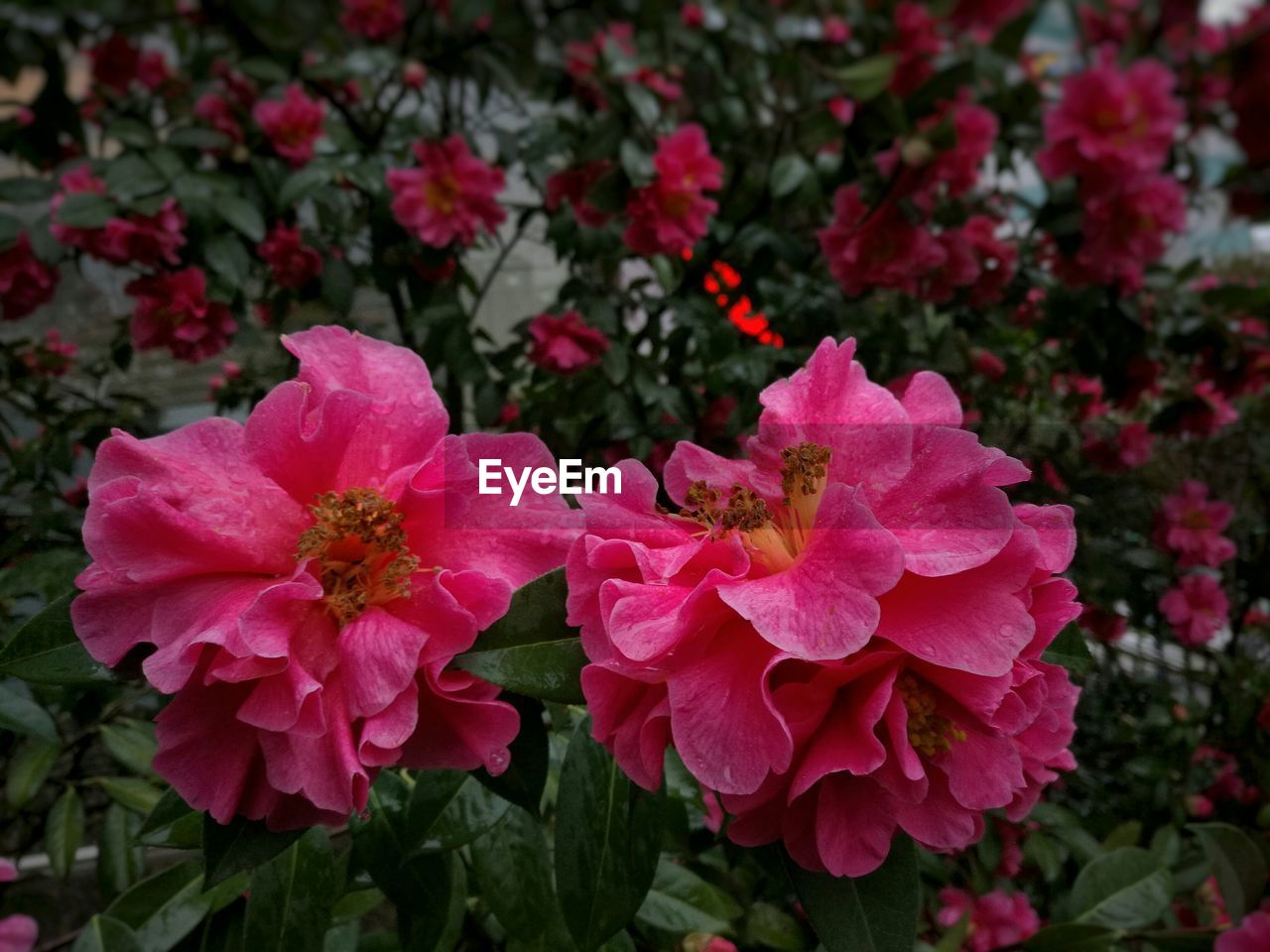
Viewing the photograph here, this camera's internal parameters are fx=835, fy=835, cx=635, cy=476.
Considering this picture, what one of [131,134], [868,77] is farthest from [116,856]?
[868,77]

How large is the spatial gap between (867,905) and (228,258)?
88 cm

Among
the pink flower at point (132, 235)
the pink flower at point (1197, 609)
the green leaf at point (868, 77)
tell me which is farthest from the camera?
the pink flower at point (1197, 609)

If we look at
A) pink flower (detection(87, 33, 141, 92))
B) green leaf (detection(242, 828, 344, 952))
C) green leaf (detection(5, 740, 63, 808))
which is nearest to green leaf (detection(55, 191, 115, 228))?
green leaf (detection(5, 740, 63, 808))

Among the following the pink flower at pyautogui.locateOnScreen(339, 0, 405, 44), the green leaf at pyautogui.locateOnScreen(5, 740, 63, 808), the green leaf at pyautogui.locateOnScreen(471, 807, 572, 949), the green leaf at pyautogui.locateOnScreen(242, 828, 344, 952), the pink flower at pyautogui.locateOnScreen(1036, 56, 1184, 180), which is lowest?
the green leaf at pyautogui.locateOnScreen(5, 740, 63, 808)

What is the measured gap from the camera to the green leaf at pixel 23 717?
462mm

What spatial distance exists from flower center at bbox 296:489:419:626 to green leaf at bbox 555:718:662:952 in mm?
134

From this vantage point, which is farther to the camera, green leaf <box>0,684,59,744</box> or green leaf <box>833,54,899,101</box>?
green leaf <box>833,54,899,101</box>

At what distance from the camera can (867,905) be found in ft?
1.04

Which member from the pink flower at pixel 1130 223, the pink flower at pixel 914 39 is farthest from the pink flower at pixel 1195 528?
the pink flower at pixel 914 39

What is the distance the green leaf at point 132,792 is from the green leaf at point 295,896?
308 mm

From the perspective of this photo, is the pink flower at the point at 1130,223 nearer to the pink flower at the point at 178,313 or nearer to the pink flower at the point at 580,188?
the pink flower at the point at 580,188

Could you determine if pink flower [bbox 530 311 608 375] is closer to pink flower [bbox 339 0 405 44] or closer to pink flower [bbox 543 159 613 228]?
pink flower [bbox 543 159 613 228]

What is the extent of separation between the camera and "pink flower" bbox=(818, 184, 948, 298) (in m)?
0.92

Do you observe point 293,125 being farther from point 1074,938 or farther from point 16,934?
point 1074,938
